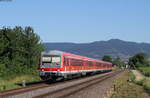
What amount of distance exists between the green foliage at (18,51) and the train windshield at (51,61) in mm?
8219

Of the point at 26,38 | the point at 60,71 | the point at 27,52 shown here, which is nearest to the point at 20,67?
the point at 27,52

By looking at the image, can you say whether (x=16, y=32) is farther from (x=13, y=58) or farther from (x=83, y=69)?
(x=83, y=69)

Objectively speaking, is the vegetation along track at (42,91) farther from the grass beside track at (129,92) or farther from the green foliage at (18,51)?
the green foliage at (18,51)

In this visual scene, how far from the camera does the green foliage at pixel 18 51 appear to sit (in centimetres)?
3975

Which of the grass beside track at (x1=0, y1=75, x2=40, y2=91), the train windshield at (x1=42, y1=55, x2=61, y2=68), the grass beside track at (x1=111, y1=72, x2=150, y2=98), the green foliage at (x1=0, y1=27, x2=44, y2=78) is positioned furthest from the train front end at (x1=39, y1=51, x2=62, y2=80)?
the green foliage at (x1=0, y1=27, x2=44, y2=78)

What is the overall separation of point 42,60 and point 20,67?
11.7m

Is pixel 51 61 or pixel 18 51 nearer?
pixel 51 61

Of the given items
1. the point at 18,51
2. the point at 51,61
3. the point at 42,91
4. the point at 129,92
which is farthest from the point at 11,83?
the point at 18,51

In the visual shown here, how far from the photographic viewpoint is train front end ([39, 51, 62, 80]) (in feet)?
94.7

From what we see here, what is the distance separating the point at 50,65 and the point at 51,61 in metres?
0.42

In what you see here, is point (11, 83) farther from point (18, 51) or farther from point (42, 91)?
point (18, 51)

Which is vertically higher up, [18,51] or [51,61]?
[18,51]

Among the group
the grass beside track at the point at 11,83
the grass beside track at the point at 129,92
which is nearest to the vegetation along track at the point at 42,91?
the grass beside track at the point at 11,83

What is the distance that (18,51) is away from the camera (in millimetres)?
44125
